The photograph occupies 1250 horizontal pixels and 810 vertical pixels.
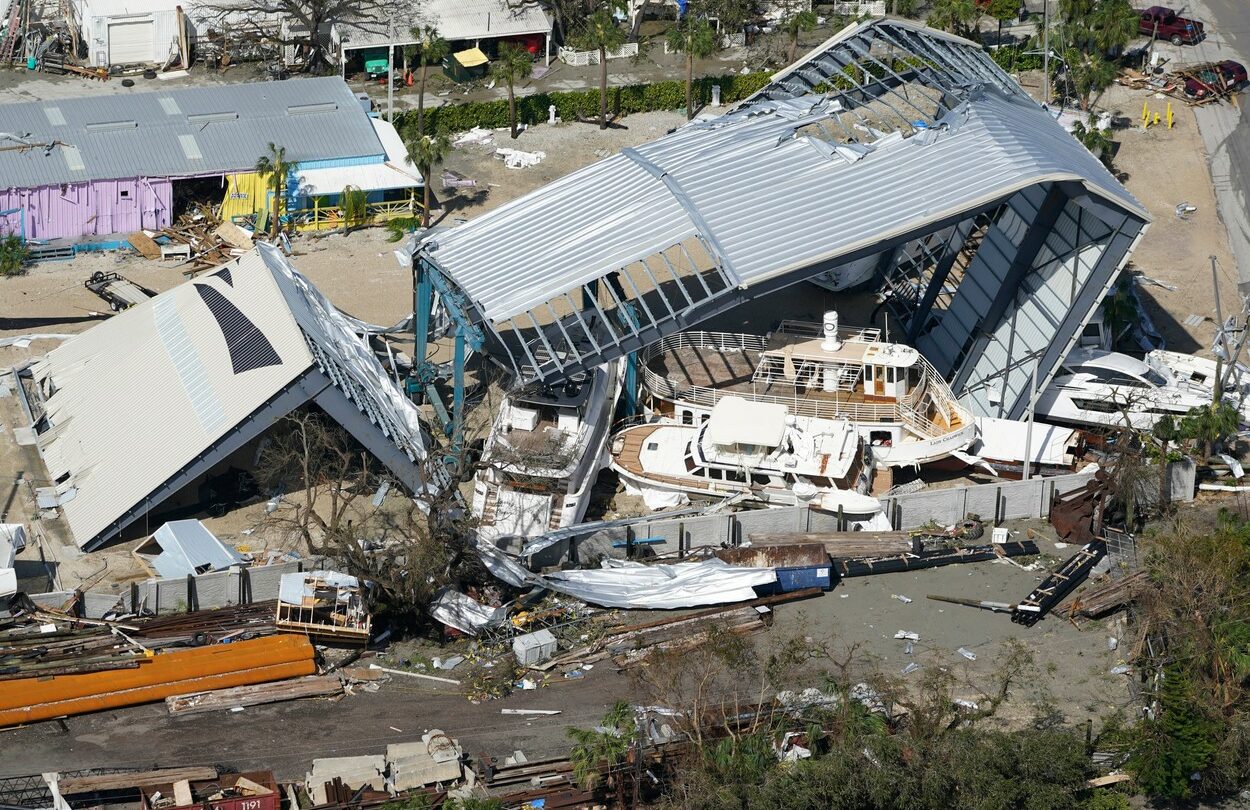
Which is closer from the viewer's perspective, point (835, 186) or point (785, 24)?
point (835, 186)

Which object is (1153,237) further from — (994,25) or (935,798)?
(935,798)

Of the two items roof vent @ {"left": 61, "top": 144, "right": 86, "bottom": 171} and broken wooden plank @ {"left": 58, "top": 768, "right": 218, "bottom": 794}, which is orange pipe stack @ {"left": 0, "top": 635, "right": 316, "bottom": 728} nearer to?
broken wooden plank @ {"left": 58, "top": 768, "right": 218, "bottom": 794}

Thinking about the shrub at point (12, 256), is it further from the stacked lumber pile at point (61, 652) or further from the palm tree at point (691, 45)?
the palm tree at point (691, 45)

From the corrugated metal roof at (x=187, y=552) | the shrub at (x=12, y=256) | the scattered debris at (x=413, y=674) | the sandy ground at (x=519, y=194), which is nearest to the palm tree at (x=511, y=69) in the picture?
the sandy ground at (x=519, y=194)

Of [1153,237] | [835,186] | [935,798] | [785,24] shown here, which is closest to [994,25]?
[785,24]

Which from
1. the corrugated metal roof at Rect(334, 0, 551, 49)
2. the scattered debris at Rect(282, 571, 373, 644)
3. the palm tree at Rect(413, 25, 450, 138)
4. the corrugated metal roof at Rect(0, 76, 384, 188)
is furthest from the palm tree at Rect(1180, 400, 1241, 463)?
the corrugated metal roof at Rect(334, 0, 551, 49)
